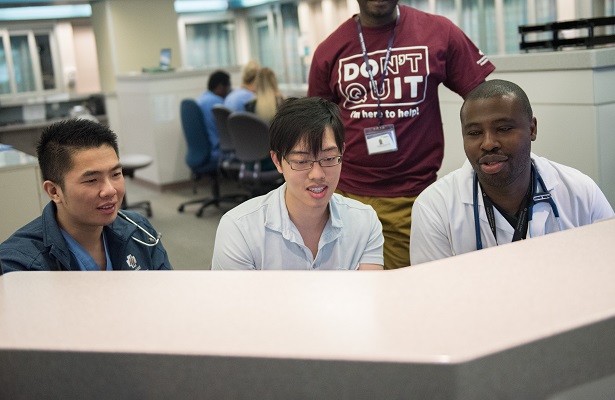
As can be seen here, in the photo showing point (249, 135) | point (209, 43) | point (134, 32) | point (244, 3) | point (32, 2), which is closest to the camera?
point (249, 135)

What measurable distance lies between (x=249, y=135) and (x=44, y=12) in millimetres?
8683

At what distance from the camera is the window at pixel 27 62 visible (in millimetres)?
13102

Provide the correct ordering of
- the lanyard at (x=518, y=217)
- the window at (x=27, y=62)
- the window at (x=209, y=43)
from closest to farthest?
the lanyard at (x=518, y=217) < the window at (x=27, y=62) < the window at (x=209, y=43)

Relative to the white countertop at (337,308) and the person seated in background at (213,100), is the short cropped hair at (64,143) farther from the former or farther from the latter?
the person seated in background at (213,100)

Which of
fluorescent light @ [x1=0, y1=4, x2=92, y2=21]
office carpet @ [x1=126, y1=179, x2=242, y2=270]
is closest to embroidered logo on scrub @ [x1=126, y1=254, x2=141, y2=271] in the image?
office carpet @ [x1=126, y1=179, x2=242, y2=270]

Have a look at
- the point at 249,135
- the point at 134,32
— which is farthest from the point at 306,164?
the point at 134,32

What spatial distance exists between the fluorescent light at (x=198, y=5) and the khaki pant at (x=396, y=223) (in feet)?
34.8

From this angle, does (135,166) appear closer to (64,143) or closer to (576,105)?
(576,105)

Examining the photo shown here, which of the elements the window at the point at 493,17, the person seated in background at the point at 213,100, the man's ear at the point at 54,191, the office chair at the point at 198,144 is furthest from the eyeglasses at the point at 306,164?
the window at the point at 493,17

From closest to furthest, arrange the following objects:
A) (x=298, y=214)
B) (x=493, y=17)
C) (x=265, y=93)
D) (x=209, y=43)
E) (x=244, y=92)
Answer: (x=298, y=214), (x=265, y=93), (x=244, y=92), (x=493, y=17), (x=209, y=43)

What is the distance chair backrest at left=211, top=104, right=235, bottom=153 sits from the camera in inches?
240

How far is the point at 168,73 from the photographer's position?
773 cm

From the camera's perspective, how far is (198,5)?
1262 cm

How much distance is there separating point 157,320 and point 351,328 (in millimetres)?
218
